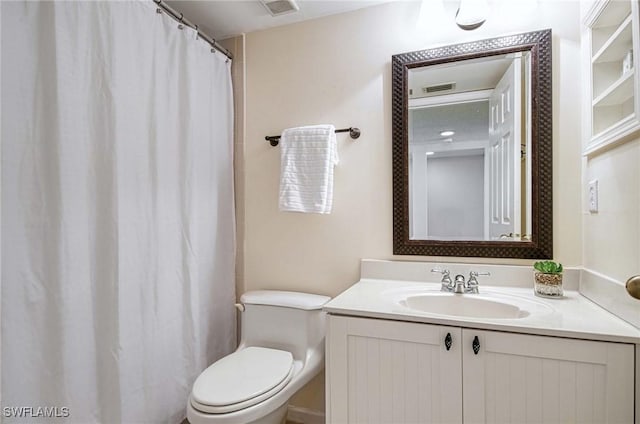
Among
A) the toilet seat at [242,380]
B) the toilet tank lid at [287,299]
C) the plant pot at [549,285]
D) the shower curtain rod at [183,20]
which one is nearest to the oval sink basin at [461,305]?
the plant pot at [549,285]

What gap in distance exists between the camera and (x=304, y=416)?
5.83ft

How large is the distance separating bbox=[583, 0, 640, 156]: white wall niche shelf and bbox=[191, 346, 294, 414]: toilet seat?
58.3 inches

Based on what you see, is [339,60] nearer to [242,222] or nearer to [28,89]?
[242,222]

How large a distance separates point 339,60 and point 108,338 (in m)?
1.63

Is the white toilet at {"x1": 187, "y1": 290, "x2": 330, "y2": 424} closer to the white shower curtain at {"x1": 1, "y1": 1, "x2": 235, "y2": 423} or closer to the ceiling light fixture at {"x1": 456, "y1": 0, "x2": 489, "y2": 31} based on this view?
the white shower curtain at {"x1": 1, "y1": 1, "x2": 235, "y2": 423}

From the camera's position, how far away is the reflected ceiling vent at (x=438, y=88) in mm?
1533

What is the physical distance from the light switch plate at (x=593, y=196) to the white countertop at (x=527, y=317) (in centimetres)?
35

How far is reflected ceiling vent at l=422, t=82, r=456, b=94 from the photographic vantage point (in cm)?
153

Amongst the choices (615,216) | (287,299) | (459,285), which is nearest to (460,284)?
(459,285)

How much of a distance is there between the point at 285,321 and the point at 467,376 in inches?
33.9

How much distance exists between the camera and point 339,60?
5.66ft

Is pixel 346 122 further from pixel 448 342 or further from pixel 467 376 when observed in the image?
pixel 467 376

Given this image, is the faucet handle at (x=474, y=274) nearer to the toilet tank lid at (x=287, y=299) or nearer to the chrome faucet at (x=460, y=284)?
the chrome faucet at (x=460, y=284)

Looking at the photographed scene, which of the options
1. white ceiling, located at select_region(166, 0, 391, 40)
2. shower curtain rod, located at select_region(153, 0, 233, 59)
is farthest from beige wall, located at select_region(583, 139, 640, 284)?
shower curtain rod, located at select_region(153, 0, 233, 59)
